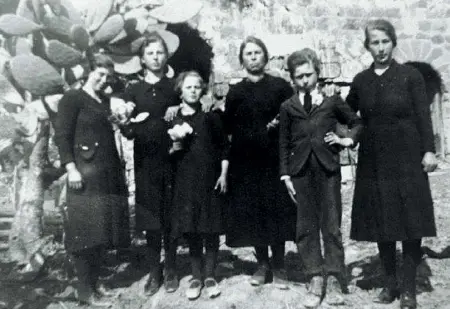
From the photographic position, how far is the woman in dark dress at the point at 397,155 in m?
3.02

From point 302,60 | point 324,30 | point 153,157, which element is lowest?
point 153,157

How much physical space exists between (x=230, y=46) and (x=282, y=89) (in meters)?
2.86

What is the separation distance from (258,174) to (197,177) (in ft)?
1.38

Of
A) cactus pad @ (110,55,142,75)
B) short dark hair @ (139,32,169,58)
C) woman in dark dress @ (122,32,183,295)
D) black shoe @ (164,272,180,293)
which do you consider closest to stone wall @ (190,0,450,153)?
cactus pad @ (110,55,142,75)

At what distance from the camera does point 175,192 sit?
3311 mm

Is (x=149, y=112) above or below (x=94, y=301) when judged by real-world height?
above

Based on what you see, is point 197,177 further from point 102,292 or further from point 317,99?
point 102,292

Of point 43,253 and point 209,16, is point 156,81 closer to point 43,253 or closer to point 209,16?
point 43,253

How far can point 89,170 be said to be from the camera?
10.5 ft

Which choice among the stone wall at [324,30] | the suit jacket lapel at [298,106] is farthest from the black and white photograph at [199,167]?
the stone wall at [324,30]

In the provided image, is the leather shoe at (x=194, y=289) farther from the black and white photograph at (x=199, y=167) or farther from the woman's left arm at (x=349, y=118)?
the woman's left arm at (x=349, y=118)

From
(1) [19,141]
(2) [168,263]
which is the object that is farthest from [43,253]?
(2) [168,263]

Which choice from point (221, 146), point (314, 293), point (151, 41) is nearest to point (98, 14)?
point (151, 41)

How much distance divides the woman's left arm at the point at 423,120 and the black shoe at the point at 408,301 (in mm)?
765
